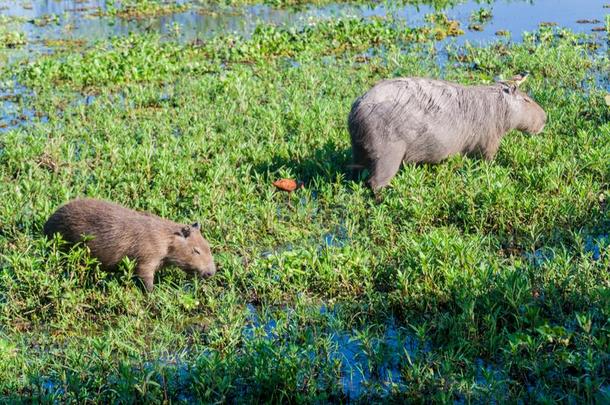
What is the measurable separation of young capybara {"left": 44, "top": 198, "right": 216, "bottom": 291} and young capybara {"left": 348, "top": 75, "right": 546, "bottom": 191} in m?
1.90

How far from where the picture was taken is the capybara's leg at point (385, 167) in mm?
6555

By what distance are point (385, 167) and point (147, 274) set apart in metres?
2.34

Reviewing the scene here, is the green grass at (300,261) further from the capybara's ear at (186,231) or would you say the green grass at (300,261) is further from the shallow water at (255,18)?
the shallow water at (255,18)

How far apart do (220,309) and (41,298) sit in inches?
47.0

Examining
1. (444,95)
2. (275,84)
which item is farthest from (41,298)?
(275,84)

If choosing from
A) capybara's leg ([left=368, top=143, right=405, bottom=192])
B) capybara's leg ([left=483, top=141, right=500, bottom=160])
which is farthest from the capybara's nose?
capybara's leg ([left=483, top=141, right=500, bottom=160])

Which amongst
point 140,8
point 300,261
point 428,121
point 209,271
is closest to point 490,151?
point 428,121

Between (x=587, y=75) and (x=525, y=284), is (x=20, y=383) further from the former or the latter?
(x=587, y=75)

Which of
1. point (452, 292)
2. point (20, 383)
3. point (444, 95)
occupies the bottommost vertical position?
point (20, 383)

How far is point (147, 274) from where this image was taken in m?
5.21

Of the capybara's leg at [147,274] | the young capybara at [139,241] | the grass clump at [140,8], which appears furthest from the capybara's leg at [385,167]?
the grass clump at [140,8]

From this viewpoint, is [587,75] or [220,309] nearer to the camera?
[220,309]

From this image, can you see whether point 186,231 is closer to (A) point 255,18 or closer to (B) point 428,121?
(B) point 428,121

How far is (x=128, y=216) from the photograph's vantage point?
5352 mm
